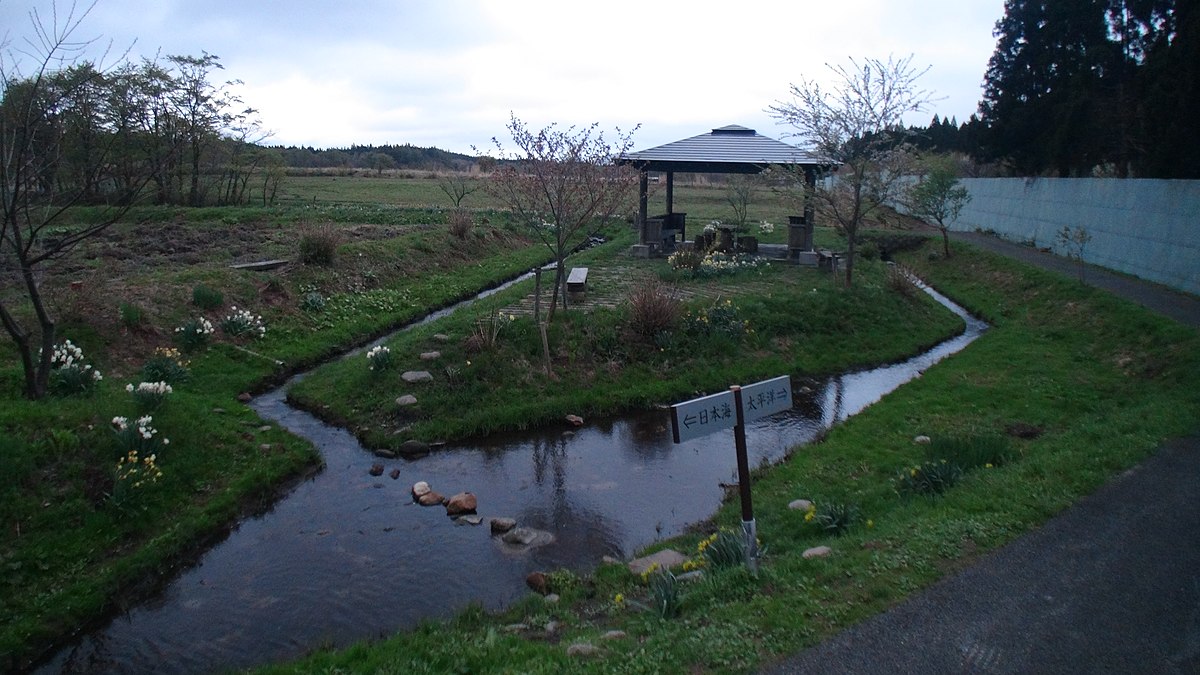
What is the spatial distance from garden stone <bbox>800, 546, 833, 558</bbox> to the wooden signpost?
54 centimetres

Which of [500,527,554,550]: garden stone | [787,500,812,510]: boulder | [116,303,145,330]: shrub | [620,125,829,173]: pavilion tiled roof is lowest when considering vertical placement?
[500,527,554,550]: garden stone

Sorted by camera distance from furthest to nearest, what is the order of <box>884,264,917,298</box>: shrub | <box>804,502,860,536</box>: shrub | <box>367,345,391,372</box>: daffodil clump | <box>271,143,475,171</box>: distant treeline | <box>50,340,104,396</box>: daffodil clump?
<box>271,143,475,171</box>: distant treeline, <box>884,264,917,298</box>: shrub, <box>367,345,391,372</box>: daffodil clump, <box>50,340,104,396</box>: daffodil clump, <box>804,502,860,536</box>: shrub

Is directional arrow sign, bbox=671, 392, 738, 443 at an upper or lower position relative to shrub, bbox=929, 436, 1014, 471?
upper

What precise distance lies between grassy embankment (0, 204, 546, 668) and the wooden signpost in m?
4.99

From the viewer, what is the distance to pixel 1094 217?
2128 cm

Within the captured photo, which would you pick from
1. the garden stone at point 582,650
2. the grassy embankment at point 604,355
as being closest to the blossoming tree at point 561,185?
the grassy embankment at point 604,355

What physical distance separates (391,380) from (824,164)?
40.6ft

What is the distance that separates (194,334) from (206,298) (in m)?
1.38

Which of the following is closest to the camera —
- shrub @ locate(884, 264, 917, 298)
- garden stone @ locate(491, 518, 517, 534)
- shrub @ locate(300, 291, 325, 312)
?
garden stone @ locate(491, 518, 517, 534)

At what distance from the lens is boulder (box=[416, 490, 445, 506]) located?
324 inches

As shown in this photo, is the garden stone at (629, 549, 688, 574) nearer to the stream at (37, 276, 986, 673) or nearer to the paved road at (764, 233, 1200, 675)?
the stream at (37, 276, 986, 673)

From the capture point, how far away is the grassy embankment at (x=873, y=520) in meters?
4.58

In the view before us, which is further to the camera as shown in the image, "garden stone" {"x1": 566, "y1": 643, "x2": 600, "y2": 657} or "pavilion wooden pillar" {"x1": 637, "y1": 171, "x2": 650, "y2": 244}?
"pavilion wooden pillar" {"x1": 637, "y1": 171, "x2": 650, "y2": 244}

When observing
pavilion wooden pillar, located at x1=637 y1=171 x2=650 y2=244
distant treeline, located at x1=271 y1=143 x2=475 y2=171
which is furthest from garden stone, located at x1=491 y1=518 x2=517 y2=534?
distant treeline, located at x1=271 y1=143 x2=475 y2=171
